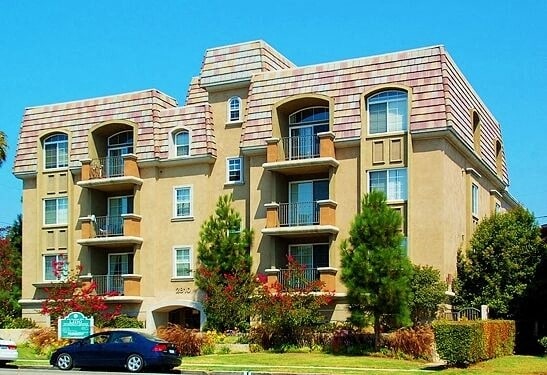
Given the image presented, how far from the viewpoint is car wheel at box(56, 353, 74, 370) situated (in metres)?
30.1

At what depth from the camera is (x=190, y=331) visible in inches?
1470

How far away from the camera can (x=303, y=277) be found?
38.2 metres

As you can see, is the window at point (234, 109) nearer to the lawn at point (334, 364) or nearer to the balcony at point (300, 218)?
the balcony at point (300, 218)

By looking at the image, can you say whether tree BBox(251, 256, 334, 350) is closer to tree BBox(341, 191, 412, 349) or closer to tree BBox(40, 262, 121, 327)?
tree BBox(341, 191, 412, 349)

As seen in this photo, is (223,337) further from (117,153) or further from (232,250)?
(117,153)

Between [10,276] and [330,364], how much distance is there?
26.9m

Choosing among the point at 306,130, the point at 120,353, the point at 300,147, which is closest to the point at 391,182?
the point at 300,147

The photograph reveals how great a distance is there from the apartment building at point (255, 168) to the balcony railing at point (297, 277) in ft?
0.65

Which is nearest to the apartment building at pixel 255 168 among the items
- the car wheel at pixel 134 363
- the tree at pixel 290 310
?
the tree at pixel 290 310

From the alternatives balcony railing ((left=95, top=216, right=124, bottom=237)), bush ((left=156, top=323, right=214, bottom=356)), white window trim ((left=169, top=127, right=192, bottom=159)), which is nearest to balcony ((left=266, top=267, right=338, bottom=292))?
bush ((left=156, top=323, right=214, bottom=356))

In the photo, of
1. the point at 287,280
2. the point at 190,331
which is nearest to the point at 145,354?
the point at 190,331

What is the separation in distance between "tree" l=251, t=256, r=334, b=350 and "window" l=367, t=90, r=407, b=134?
7.15 metres

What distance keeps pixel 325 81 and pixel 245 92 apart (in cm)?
488

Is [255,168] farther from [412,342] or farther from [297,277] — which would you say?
[412,342]
